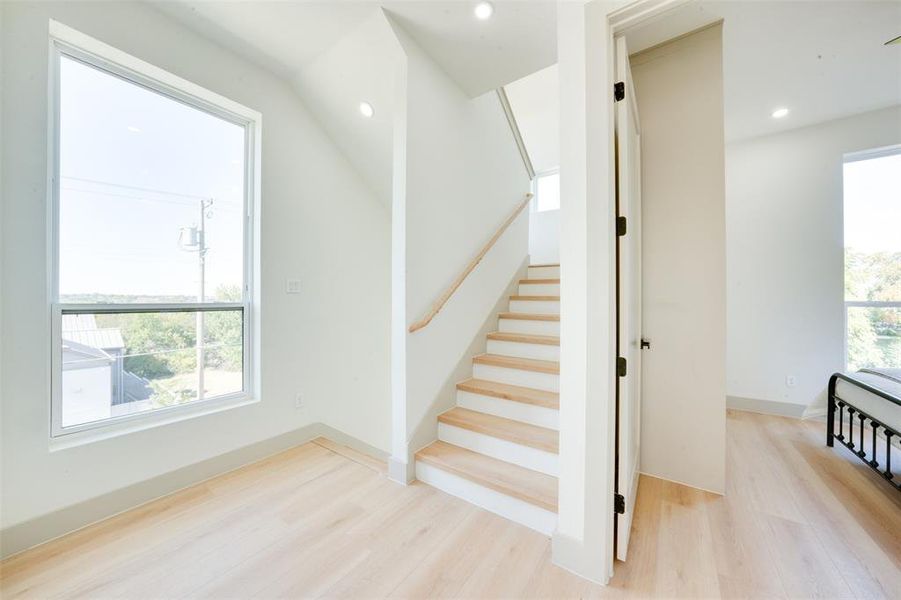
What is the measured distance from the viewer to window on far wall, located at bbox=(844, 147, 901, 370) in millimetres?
3107

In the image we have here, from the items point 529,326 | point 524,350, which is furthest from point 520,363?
point 529,326

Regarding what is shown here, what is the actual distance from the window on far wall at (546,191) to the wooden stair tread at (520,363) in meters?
3.22

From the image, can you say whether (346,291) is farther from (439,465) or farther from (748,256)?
(748,256)

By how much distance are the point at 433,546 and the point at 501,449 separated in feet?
2.28

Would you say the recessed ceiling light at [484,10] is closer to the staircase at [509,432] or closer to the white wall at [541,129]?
the white wall at [541,129]

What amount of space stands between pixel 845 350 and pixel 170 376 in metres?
5.87

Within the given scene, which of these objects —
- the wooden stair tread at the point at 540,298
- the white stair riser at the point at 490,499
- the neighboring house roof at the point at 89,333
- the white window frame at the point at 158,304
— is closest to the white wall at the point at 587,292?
the white stair riser at the point at 490,499

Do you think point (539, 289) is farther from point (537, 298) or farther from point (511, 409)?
point (511, 409)

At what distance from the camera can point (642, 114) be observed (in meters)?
2.29

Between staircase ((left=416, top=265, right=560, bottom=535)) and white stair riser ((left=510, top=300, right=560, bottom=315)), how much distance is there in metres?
0.02

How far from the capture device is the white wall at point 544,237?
491 cm

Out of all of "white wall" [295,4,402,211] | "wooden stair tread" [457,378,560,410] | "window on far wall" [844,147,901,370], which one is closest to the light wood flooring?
"wooden stair tread" [457,378,560,410]

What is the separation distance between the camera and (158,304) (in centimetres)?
215

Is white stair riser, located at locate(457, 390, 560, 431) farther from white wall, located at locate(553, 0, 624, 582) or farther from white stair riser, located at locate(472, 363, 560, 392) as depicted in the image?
white wall, located at locate(553, 0, 624, 582)
